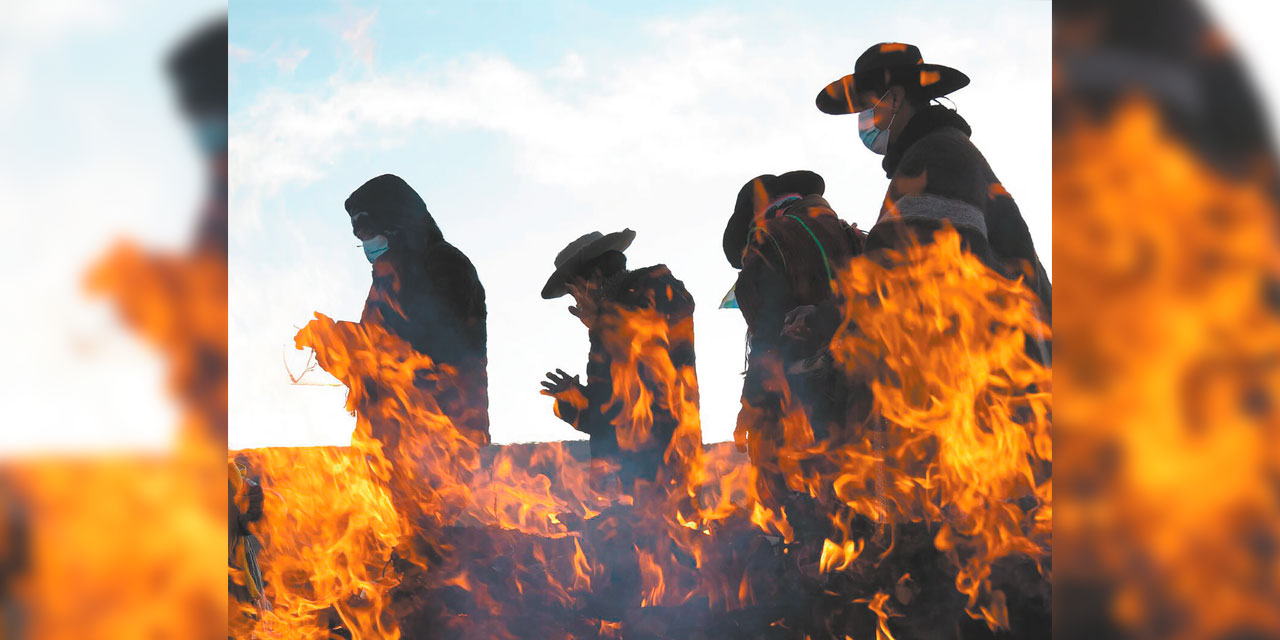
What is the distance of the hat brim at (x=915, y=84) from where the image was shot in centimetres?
523

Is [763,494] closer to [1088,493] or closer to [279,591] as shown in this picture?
[279,591]

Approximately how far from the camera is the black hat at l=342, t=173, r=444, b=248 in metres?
6.84

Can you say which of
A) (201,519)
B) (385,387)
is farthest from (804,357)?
(201,519)

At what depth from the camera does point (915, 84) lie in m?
5.32

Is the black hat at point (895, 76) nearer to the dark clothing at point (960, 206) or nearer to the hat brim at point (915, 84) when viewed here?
the hat brim at point (915, 84)

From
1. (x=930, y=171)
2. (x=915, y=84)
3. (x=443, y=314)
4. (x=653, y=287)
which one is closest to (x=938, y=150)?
(x=930, y=171)

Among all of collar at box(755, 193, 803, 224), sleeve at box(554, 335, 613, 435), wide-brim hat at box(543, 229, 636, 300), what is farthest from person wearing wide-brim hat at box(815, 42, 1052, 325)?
sleeve at box(554, 335, 613, 435)

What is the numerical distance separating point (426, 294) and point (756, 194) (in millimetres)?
2462

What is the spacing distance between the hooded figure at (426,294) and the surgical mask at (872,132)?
2964mm

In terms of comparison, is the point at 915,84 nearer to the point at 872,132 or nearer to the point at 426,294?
the point at 872,132

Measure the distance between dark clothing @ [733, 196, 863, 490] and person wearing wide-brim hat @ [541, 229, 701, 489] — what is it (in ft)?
2.27

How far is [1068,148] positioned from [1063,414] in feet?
1.46

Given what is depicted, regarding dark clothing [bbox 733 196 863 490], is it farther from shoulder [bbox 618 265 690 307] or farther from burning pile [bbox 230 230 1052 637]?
shoulder [bbox 618 265 690 307]

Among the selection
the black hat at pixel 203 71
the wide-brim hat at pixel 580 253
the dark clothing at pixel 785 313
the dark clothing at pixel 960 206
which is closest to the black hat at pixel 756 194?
the dark clothing at pixel 785 313
